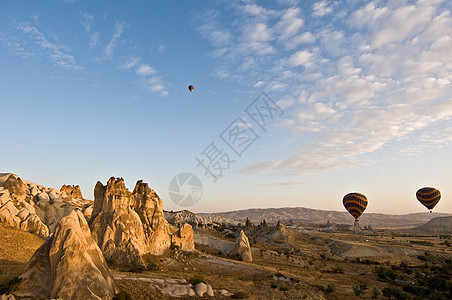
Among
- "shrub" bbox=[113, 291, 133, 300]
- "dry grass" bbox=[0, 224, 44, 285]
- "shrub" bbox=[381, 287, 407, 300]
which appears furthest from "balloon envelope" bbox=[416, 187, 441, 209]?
"dry grass" bbox=[0, 224, 44, 285]

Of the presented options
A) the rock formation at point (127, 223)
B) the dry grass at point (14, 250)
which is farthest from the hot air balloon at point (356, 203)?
the dry grass at point (14, 250)

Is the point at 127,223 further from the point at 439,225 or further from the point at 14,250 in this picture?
the point at 439,225

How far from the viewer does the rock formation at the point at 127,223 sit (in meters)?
27.8

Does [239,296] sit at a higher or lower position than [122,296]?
lower

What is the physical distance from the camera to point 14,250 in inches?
990

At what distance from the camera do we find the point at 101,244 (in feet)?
91.4

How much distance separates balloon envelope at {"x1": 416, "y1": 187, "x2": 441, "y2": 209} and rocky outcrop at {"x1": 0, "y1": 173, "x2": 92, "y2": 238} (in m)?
114

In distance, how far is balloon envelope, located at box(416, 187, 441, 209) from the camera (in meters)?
95.8

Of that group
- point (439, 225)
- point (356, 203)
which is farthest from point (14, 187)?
point (439, 225)

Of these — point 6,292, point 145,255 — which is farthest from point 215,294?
point 145,255

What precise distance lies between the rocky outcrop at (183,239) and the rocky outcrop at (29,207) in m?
17.2

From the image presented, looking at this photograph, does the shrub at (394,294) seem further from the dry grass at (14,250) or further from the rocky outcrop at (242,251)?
the dry grass at (14,250)

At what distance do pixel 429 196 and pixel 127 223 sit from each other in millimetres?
111102

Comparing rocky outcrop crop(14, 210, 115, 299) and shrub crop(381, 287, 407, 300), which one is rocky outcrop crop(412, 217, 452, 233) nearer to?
shrub crop(381, 287, 407, 300)
